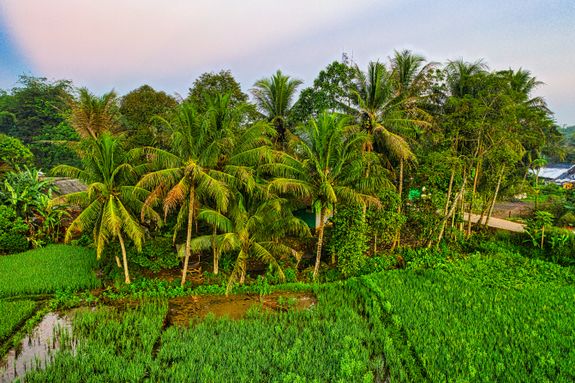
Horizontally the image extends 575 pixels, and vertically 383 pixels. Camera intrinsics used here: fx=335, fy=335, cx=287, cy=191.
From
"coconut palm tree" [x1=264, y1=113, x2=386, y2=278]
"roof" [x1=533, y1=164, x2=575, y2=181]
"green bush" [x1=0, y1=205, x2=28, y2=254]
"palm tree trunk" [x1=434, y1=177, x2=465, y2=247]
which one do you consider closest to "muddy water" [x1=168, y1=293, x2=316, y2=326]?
"coconut palm tree" [x1=264, y1=113, x2=386, y2=278]

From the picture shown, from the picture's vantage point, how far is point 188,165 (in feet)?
34.0

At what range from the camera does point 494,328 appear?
28.4 feet

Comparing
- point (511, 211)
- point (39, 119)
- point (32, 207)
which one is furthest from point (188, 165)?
point (39, 119)

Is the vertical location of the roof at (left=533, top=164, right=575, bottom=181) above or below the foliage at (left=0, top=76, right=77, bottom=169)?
below

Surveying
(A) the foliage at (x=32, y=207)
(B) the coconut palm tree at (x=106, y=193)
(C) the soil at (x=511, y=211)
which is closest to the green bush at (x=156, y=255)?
(B) the coconut palm tree at (x=106, y=193)

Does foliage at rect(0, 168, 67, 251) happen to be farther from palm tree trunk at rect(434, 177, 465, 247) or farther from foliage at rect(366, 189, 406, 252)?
palm tree trunk at rect(434, 177, 465, 247)

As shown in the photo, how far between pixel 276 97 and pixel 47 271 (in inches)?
470

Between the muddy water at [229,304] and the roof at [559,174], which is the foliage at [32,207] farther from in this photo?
the roof at [559,174]

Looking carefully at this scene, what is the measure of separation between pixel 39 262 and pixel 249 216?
8.42m

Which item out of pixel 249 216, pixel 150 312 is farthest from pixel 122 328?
pixel 249 216

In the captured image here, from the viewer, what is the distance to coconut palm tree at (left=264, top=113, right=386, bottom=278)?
37.0 ft

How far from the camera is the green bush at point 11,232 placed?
13781 millimetres

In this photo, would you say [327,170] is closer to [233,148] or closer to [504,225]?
[233,148]

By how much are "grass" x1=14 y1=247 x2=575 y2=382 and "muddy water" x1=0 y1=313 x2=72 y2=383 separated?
435 mm
